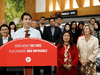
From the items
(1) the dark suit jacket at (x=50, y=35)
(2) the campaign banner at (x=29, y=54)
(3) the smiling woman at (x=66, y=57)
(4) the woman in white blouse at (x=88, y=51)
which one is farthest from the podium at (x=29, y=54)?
(1) the dark suit jacket at (x=50, y=35)

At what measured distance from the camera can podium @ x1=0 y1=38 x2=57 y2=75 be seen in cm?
94

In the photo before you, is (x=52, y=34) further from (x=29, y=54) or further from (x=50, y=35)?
(x=29, y=54)

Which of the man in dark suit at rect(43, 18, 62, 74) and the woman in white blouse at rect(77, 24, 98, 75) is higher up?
the man in dark suit at rect(43, 18, 62, 74)

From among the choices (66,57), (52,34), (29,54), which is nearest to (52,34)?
(52,34)

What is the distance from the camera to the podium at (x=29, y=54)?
939mm

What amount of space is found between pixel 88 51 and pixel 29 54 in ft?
5.22

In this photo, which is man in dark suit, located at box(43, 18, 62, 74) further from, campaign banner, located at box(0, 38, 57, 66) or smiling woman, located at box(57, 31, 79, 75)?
campaign banner, located at box(0, 38, 57, 66)

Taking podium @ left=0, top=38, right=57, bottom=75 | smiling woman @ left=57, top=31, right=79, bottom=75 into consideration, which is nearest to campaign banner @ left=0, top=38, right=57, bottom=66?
podium @ left=0, top=38, right=57, bottom=75

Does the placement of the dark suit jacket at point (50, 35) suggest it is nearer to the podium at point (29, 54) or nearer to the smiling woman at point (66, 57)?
the smiling woman at point (66, 57)

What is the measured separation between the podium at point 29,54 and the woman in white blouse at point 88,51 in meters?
1.47

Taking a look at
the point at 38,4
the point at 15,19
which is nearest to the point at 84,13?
the point at 38,4

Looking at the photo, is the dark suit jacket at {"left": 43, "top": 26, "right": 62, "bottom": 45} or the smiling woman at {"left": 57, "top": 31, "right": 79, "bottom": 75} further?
the dark suit jacket at {"left": 43, "top": 26, "right": 62, "bottom": 45}

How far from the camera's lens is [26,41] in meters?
0.96

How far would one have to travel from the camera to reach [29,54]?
0.95m
